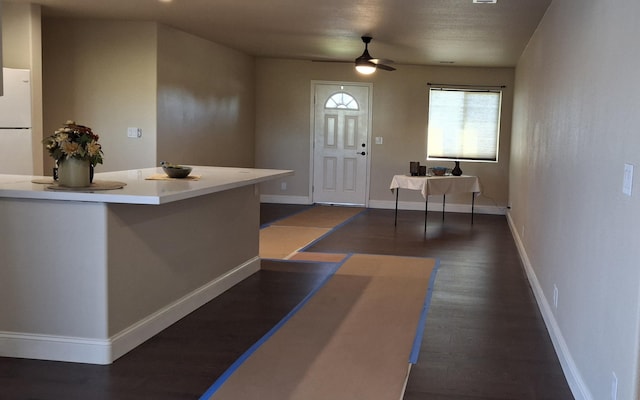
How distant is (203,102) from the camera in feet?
27.2

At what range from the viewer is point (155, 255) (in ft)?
12.5

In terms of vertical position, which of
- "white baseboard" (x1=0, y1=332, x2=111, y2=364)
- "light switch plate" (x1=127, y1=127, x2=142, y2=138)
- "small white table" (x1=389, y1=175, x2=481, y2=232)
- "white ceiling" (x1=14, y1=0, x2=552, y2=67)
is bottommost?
"white baseboard" (x1=0, y1=332, x2=111, y2=364)

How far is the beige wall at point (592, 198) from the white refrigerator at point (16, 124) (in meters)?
4.66

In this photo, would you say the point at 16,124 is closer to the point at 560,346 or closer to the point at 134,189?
the point at 134,189

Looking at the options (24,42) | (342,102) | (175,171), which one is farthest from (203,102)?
(175,171)

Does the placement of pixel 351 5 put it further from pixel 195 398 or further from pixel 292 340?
pixel 195 398

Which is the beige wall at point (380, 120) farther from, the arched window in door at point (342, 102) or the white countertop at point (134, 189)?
the white countertop at point (134, 189)

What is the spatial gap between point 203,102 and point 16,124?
2.68 meters

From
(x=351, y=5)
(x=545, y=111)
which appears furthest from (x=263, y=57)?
(x=545, y=111)

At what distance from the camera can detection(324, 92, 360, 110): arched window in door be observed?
10453 millimetres

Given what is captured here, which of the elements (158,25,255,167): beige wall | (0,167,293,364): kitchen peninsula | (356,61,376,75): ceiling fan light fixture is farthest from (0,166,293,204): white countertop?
(356,61,376,75): ceiling fan light fixture

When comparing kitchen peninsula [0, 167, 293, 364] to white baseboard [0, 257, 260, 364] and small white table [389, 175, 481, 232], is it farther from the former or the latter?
small white table [389, 175, 481, 232]

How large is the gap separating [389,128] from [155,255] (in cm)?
709

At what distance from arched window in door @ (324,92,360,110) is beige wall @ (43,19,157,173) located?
410cm
